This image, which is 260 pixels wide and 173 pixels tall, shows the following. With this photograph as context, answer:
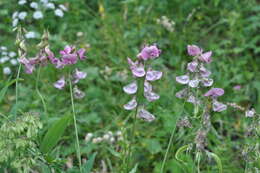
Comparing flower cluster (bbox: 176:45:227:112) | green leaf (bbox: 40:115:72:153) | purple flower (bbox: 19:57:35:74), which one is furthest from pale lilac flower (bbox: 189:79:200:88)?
purple flower (bbox: 19:57:35:74)

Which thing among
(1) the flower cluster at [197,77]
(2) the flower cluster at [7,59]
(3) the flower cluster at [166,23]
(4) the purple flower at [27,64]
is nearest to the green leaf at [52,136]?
(4) the purple flower at [27,64]

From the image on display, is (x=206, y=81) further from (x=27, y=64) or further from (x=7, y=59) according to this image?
(x=7, y=59)

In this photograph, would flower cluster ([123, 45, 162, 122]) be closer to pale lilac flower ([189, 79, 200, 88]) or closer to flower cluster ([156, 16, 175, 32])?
pale lilac flower ([189, 79, 200, 88])

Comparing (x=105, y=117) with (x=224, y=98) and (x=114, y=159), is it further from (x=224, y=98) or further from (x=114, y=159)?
(x=224, y=98)

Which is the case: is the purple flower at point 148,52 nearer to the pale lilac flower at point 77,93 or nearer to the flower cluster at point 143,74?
the flower cluster at point 143,74

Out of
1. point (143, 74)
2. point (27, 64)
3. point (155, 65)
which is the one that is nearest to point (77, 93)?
point (27, 64)

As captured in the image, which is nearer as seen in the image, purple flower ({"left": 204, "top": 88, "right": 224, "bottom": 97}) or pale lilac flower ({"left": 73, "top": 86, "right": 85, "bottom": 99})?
purple flower ({"left": 204, "top": 88, "right": 224, "bottom": 97})
